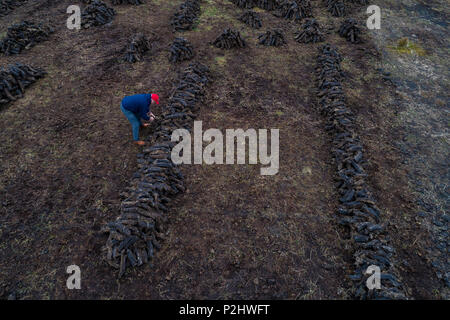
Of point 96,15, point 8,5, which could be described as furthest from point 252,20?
point 8,5

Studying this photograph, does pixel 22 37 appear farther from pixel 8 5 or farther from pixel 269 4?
pixel 269 4

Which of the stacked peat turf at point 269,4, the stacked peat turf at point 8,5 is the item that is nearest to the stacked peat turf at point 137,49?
the stacked peat turf at point 269,4

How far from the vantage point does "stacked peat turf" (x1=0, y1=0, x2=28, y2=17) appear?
1612cm

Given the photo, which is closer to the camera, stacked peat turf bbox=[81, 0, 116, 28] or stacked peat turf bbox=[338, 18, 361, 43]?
stacked peat turf bbox=[338, 18, 361, 43]

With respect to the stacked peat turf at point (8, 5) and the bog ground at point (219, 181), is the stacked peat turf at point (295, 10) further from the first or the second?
the stacked peat turf at point (8, 5)

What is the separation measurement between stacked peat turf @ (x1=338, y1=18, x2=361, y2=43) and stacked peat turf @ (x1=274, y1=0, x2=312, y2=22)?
272 centimetres

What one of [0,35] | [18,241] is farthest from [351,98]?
[0,35]

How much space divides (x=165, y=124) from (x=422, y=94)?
10793 mm

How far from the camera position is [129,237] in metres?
5.73

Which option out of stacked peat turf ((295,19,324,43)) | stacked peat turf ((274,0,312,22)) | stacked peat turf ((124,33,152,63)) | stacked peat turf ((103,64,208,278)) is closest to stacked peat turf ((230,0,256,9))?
stacked peat turf ((274,0,312,22))

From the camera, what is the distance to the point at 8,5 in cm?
1653

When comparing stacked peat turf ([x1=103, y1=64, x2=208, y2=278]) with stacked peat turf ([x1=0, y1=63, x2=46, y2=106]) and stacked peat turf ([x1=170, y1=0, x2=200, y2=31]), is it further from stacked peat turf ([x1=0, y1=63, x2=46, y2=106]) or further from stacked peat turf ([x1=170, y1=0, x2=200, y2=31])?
stacked peat turf ([x1=170, y1=0, x2=200, y2=31])

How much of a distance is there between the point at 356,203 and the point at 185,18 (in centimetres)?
1351
